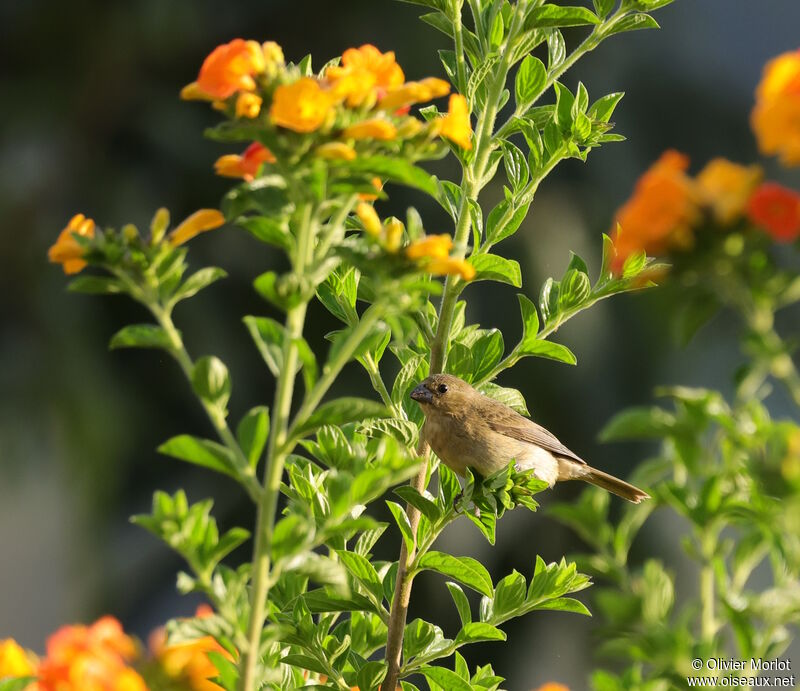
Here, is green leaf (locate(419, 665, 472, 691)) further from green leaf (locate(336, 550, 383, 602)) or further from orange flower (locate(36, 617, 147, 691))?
orange flower (locate(36, 617, 147, 691))

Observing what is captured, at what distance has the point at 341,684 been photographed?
1.49 metres

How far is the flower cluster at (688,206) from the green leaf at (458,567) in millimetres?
704

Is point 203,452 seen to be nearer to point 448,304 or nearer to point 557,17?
point 448,304

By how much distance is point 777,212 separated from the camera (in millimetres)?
909

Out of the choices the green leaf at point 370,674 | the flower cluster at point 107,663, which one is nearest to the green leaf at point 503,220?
the green leaf at point 370,674

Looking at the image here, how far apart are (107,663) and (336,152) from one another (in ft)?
1.67

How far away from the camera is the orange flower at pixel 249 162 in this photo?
117 centimetres

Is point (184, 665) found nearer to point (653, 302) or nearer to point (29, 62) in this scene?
point (653, 302)

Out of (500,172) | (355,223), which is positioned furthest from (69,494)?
(355,223)

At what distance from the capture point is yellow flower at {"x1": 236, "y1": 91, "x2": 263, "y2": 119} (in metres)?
1.11

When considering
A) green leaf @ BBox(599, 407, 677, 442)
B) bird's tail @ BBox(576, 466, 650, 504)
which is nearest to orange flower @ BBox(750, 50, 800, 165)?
green leaf @ BBox(599, 407, 677, 442)

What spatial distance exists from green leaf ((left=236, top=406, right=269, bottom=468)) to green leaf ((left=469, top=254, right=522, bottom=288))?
0.53 metres

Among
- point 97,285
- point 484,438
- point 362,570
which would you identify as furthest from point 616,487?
point 97,285

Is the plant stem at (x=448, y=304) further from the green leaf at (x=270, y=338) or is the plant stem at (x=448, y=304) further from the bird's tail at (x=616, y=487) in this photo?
the bird's tail at (x=616, y=487)
